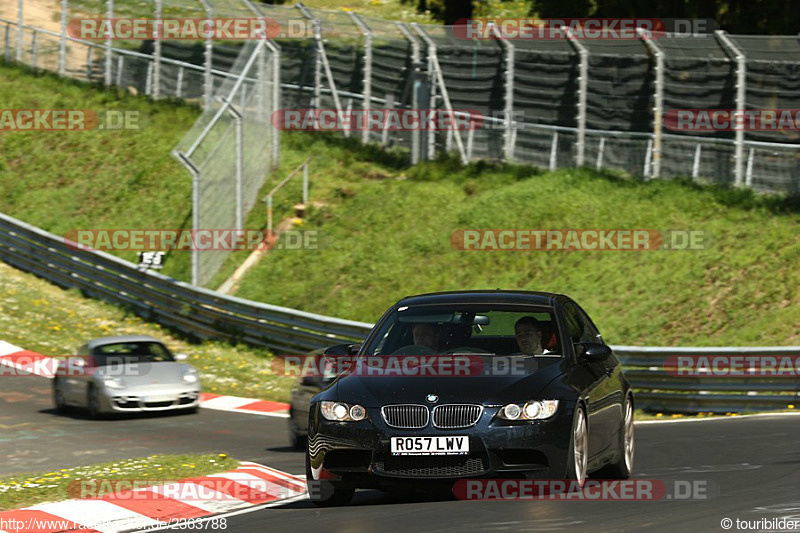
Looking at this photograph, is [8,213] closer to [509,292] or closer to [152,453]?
[152,453]

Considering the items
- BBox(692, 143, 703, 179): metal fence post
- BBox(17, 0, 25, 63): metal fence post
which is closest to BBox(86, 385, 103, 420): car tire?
BBox(692, 143, 703, 179): metal fence post

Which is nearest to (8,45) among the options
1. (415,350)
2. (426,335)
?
(426,335)

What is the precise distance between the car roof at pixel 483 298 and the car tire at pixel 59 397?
10.6 m

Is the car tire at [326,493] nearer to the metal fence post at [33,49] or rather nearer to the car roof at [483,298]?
the car roof at [483,298]

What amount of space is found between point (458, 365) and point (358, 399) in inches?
31.5

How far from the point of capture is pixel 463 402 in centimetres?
855

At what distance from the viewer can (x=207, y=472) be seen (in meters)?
11.1

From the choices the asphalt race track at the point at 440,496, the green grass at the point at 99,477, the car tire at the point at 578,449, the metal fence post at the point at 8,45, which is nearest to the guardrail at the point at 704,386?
the asphalt race track at the point at 440,496

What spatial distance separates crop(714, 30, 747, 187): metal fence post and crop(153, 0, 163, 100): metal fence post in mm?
16007

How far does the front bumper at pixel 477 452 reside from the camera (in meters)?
8.45

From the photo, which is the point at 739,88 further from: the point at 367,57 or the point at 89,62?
the point at 89,62

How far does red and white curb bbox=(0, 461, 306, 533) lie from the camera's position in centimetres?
877

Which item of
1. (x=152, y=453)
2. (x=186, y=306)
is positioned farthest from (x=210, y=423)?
(x=186, y=306)

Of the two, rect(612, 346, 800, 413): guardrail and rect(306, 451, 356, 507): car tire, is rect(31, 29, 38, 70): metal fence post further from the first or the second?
rect(306, 451, 356, 507): car tire
